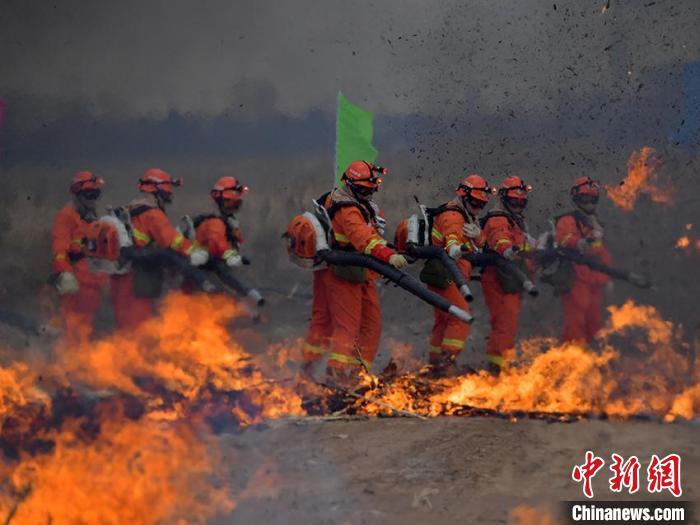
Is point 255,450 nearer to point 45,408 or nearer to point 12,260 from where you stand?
point 45,408

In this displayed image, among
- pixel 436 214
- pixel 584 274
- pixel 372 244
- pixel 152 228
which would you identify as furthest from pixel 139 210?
pixel 584 274

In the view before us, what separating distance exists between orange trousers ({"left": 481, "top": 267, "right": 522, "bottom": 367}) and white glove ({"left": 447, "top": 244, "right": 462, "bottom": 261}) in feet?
2.52

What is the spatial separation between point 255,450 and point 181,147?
14.9 ft

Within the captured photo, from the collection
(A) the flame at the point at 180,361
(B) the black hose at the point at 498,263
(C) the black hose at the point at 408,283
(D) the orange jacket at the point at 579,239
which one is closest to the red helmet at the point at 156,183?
(A) the flame at the point at 180,361

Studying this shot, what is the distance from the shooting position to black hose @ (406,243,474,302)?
23.9ft

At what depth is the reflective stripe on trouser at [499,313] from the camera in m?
8.49

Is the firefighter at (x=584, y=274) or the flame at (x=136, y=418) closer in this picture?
the flame at (x=136, y=418)

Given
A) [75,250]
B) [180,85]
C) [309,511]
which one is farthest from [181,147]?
[309,511]

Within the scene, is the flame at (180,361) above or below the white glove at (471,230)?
below

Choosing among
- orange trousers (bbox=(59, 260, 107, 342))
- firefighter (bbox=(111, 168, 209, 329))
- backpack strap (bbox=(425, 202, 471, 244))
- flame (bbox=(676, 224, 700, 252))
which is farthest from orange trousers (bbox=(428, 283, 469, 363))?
orange trousers (bbox=(59, 260, 107, 342))

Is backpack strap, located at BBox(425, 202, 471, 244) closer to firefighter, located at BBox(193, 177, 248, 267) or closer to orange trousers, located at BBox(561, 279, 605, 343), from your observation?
orange trousers, located at BBox(561, 279, 605, 343)

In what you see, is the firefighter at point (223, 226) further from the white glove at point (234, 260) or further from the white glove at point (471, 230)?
the white glove at point (471, 230)

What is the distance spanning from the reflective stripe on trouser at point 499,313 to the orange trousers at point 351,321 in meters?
1.31

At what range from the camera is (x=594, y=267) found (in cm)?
909
